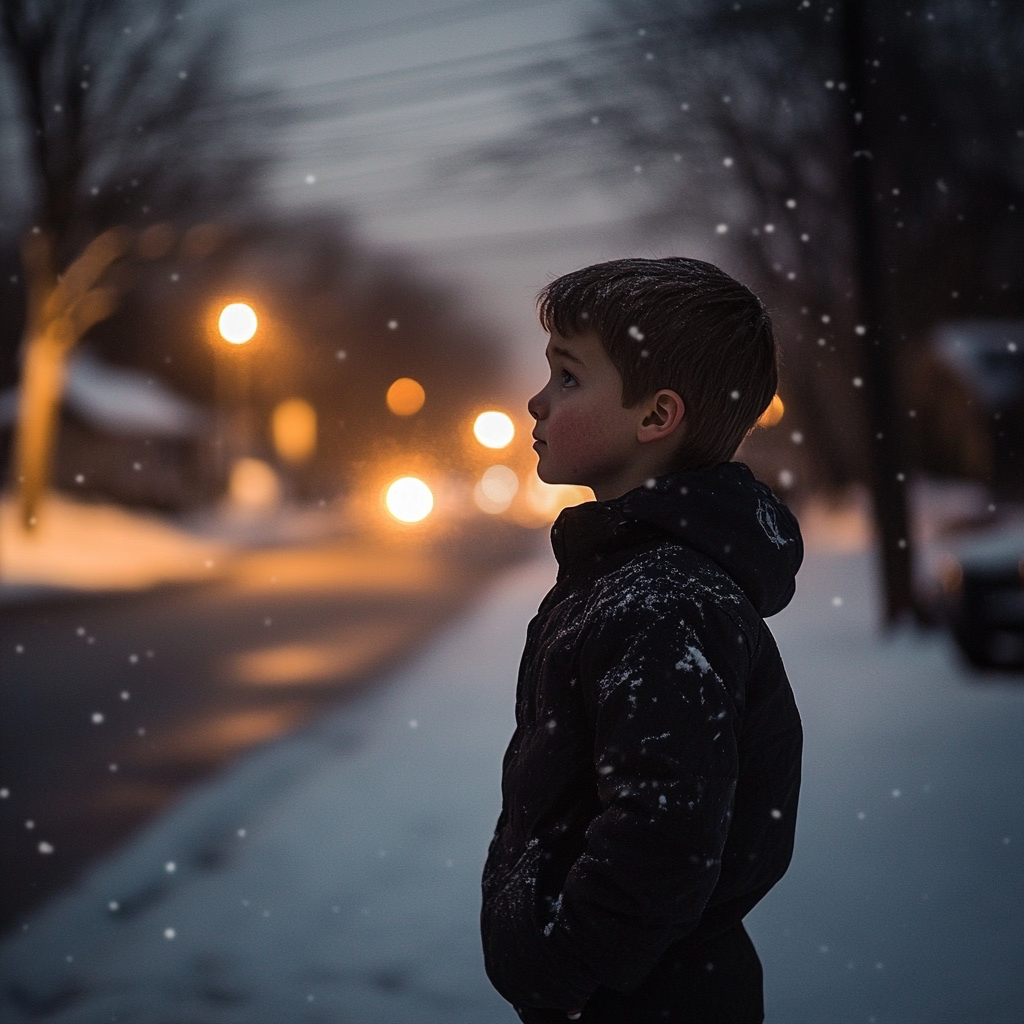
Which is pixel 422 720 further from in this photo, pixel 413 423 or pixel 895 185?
pixel 895 185

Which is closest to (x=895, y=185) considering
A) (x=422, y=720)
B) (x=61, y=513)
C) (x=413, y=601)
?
(x=422, y=720)

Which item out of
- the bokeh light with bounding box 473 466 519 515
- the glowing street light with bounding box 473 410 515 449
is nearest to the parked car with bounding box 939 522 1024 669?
the bokeh light with bounding box 473 466 519 515

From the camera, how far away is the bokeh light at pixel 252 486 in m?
31.6

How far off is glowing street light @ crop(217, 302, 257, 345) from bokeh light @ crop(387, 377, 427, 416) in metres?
0.56

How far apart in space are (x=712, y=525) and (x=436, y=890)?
2676 mm

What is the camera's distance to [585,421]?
1.42 m

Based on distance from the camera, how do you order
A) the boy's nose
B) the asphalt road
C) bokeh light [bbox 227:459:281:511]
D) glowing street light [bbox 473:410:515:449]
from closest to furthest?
the boy's nose → glowing street light [bbox 473:410:515:449] → the asphalt road → bokeh light [bbox 227:459:281:511]

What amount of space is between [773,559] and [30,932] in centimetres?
327

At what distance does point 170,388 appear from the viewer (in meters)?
39.1

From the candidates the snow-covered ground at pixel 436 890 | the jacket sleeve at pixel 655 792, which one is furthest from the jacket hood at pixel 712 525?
the snow-covered ground at pixel 436 890

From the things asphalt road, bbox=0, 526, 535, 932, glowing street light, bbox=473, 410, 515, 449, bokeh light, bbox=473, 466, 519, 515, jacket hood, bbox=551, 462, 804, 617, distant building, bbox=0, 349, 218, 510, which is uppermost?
jacket hood, bbox=551, 462, 804, 617

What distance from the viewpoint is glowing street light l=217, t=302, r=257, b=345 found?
1.96 m

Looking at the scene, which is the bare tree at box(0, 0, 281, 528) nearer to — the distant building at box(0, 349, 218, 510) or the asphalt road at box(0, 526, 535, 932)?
the asphalt road at box(0, 526, 535, 932)

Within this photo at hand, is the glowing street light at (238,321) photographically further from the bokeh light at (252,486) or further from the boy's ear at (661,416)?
the bokeh light at (252,486)
